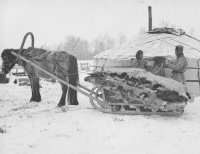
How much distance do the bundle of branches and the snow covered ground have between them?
36cm

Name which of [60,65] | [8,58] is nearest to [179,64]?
[60,65]

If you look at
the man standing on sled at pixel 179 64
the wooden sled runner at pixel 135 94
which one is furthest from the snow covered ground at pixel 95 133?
the man standing on sled at pixel 179 64

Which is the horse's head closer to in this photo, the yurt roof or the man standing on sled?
the yurt roof

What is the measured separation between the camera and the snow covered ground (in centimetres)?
345

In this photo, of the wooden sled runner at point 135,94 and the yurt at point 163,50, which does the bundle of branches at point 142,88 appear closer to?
the wooden sled runner at point 135,94

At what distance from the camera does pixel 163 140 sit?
3.85m

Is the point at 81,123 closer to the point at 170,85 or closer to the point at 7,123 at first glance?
the point at 7,123

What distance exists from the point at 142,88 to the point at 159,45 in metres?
3.85

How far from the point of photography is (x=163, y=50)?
26.1 feet

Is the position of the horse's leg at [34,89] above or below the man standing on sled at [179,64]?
below

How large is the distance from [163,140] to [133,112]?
4.74 ft

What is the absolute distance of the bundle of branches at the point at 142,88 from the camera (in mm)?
4723

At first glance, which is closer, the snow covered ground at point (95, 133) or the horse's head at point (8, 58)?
the snow covered ground at point (95, 133)

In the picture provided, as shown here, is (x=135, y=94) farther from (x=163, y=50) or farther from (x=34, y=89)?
(x=34, y=89)
